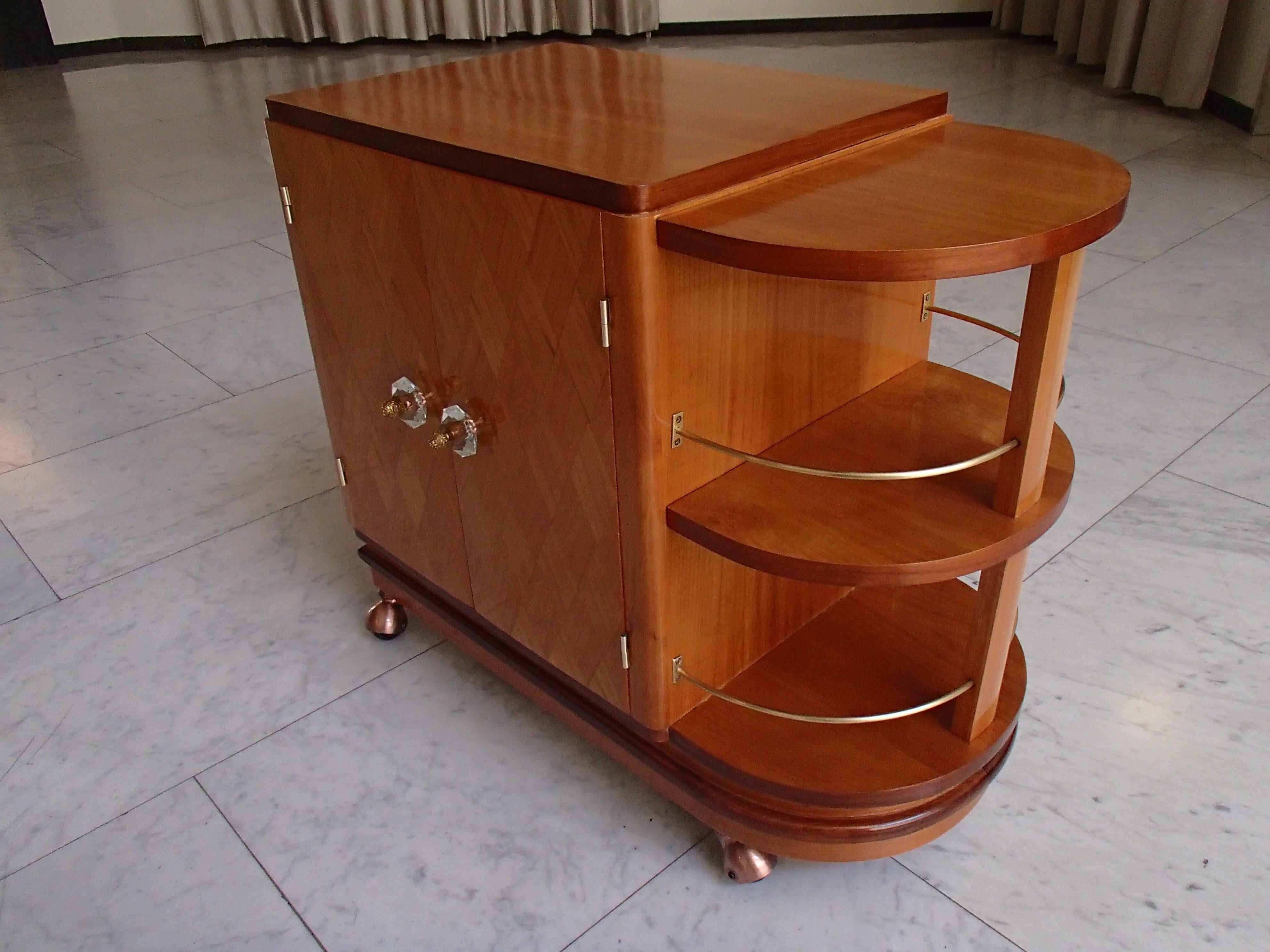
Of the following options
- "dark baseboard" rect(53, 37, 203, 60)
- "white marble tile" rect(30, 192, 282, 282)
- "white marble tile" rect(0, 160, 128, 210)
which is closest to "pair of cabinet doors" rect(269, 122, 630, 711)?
"white marble tile" rect(30, 192, 282, 282)

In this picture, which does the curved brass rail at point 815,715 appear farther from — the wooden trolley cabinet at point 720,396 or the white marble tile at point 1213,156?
the white marble tile at point 1213,156

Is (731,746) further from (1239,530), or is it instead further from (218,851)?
(1239,530)

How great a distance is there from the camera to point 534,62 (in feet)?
4.96

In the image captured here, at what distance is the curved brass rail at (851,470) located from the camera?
1.00 metres

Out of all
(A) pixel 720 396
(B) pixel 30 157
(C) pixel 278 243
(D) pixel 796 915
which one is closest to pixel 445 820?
(D) pixel 796 915

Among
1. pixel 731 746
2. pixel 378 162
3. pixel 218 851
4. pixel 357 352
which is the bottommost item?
pixel 218 851

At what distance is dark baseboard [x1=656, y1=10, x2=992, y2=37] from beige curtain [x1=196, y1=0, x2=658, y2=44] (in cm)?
27

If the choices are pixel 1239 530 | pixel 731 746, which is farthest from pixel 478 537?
pixel 1239 530

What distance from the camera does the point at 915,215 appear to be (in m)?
0.94

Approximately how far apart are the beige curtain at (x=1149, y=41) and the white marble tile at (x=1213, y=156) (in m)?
0.27

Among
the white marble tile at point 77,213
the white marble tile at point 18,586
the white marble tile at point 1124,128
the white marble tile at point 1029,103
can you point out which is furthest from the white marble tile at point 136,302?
the white marble tile at point 1124,128

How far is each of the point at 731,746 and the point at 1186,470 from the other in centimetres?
130

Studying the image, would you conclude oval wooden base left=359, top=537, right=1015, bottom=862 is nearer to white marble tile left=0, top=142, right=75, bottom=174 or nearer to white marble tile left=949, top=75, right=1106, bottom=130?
white marble tile left=949, top=75, right=1106, bottom=130

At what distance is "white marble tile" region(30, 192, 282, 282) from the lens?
3.26 meters
